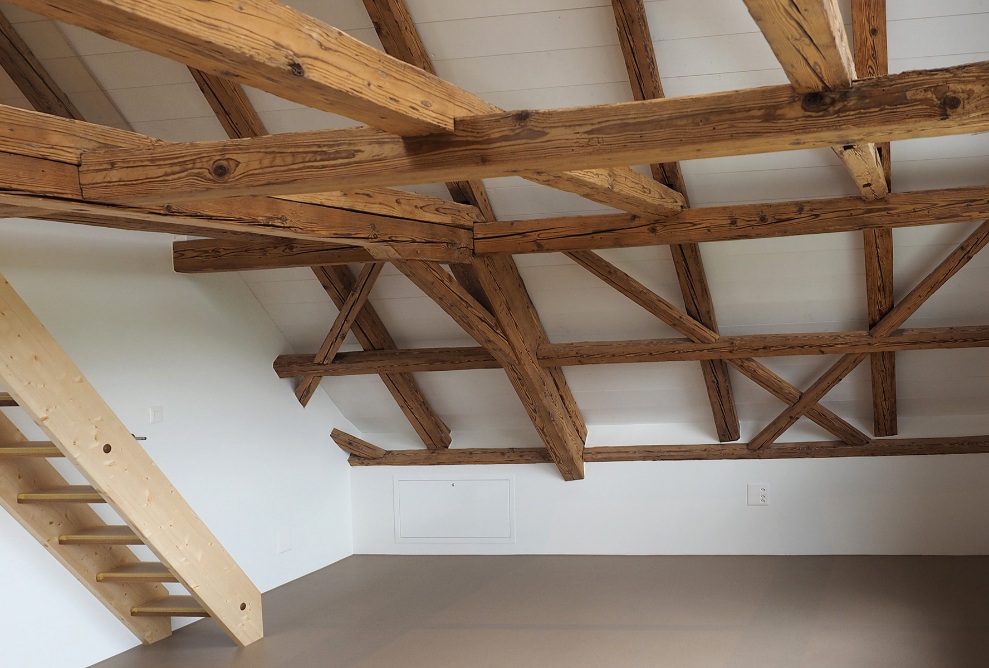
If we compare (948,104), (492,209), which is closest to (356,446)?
(492,209)

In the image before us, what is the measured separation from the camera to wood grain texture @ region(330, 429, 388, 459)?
275 inches

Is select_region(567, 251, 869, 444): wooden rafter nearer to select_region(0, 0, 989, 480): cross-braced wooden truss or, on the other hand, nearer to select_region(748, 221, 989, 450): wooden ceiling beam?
select_region(0, 0, 989, 480): cross-braced wooden truss

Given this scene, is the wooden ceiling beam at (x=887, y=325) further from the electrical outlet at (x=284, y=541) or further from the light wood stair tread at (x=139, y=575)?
the light wood stair tread at (x=139, y=575)

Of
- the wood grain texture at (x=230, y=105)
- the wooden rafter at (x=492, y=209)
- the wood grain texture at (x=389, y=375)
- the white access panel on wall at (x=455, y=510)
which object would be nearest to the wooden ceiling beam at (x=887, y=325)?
the wooden rafter at (x=492, y=209)

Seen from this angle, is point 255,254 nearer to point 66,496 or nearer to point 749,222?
point 66,496

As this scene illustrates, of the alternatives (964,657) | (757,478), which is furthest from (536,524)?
(964,657)

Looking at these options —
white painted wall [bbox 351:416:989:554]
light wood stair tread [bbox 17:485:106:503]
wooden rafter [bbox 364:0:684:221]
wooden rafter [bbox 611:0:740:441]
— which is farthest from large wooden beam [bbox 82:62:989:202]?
white painted wall [bbox 351:416:989:554]

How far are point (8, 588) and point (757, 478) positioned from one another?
4.54 metres

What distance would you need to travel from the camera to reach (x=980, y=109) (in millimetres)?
2244

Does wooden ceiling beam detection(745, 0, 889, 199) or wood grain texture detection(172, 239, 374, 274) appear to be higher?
wood grain texture detection(172, 239, 374, 274)

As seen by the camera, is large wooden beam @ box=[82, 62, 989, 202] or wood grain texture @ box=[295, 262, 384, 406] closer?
large wooden beam @ box=[82, 62, 989, 202]

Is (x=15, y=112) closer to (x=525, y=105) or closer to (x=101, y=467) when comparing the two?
(x=101, y=467)

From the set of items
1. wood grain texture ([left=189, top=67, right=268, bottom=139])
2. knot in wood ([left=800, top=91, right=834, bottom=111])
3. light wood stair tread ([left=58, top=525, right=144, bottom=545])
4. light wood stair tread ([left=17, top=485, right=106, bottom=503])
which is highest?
wood grain texture ([left=189, top=67, right=268, bottom=139])

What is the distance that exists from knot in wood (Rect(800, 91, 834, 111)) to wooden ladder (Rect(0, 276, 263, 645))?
2990mm
